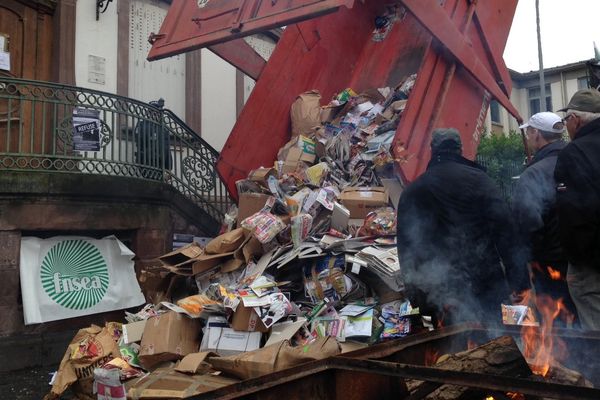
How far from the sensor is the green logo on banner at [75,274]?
16.1ft

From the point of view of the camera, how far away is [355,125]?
4.96m

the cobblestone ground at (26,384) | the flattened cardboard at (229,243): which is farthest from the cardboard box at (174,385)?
the flattened cardboard at (229,243)

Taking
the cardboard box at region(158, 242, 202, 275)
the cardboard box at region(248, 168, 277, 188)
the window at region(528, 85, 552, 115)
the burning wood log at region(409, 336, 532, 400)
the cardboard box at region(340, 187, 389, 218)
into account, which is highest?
the window at region(528, 85, 552, 115)

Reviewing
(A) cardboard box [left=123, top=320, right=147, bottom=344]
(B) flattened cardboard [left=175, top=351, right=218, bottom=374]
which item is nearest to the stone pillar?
(A) cardboard box [left=123, top=320, right=147, bottom=344]

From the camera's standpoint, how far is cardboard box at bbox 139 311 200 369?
351cm

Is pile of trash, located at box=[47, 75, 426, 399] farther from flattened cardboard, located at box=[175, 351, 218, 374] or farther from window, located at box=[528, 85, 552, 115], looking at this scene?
window, located at box=[528, 85, 552, 115]

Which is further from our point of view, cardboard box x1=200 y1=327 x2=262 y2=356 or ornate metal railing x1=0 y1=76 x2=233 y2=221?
ornate metal railing x1=0 y1=76 x2=233 y2=221

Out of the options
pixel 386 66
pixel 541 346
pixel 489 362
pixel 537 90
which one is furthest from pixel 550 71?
pixel 489 362

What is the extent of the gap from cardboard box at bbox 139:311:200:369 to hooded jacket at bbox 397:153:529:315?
168cm

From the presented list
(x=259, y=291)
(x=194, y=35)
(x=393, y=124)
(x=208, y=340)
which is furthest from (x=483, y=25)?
(x=208, y=340)

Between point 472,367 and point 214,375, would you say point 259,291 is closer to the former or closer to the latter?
point 214,375

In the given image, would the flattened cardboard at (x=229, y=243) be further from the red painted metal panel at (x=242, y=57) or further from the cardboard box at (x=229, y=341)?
the red painted metal panel at (x=242, y=57)

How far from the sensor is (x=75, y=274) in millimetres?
5051

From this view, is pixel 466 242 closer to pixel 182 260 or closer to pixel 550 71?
pixel 182 260
